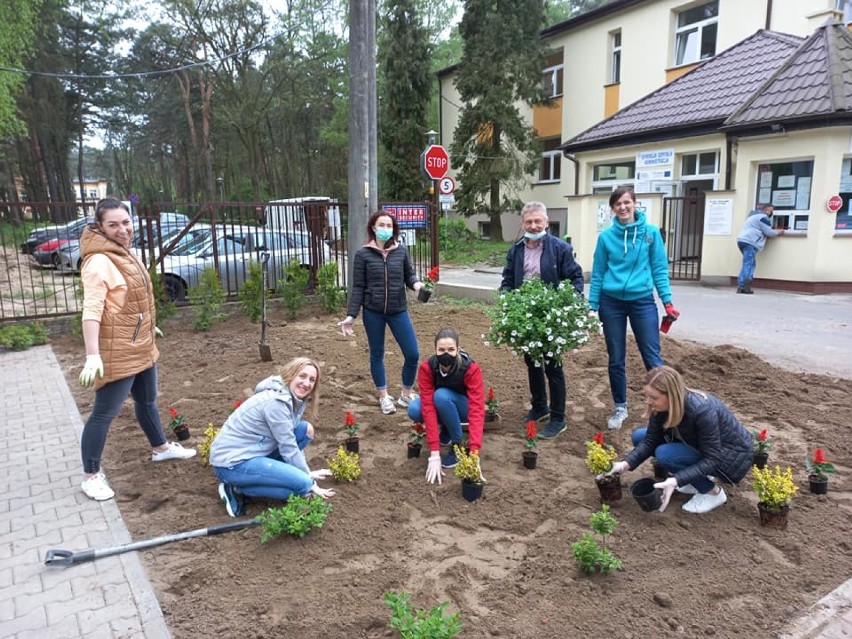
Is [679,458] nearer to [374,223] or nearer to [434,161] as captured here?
[374,223]

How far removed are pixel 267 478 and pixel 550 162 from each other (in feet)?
71.5

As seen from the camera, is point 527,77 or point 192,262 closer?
point 192,262

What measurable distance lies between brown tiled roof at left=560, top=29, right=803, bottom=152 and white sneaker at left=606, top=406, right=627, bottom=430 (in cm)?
1032

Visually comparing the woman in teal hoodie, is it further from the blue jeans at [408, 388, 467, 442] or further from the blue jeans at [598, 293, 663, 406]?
the blue jeans at [408, 388, 467, 442]

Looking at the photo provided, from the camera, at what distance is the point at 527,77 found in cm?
2034

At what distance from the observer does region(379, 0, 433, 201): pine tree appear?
24.7m

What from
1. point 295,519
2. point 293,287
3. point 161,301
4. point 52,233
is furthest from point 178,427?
point 52,233

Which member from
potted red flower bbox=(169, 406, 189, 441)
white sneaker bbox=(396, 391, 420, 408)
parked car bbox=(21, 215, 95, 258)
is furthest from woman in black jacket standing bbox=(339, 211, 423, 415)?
parked car bbox=(21, 215, 95, 258)

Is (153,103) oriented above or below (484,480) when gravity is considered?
above

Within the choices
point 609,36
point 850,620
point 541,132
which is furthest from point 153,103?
point 850,620

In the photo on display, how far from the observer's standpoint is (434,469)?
3756 mm

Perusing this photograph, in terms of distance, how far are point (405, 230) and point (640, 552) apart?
28.1ft

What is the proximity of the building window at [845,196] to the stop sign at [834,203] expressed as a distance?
0.25m

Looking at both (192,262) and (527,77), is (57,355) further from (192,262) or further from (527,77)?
(527,77)
